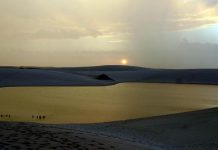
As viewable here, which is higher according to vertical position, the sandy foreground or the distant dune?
the distant dune

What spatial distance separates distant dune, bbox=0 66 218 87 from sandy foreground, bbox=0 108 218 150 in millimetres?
27764

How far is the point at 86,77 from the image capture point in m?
57.3

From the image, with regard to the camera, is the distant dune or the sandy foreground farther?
the distant dune

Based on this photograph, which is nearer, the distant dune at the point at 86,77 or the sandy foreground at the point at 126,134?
the sandy foreground at the point at 126,134

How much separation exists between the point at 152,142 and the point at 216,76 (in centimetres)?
6341

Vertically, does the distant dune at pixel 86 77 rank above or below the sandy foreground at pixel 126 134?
above

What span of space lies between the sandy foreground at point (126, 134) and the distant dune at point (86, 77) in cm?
2776

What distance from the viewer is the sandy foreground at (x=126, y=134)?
8.13m

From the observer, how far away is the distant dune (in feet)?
147

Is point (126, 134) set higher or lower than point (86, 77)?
lower

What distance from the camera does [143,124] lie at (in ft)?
46.7

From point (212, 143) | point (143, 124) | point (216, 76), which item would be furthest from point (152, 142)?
point (216, 76)

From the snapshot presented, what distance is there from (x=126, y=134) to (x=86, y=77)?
148 ft

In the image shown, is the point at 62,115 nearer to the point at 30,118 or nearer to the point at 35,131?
the point at 30,118
